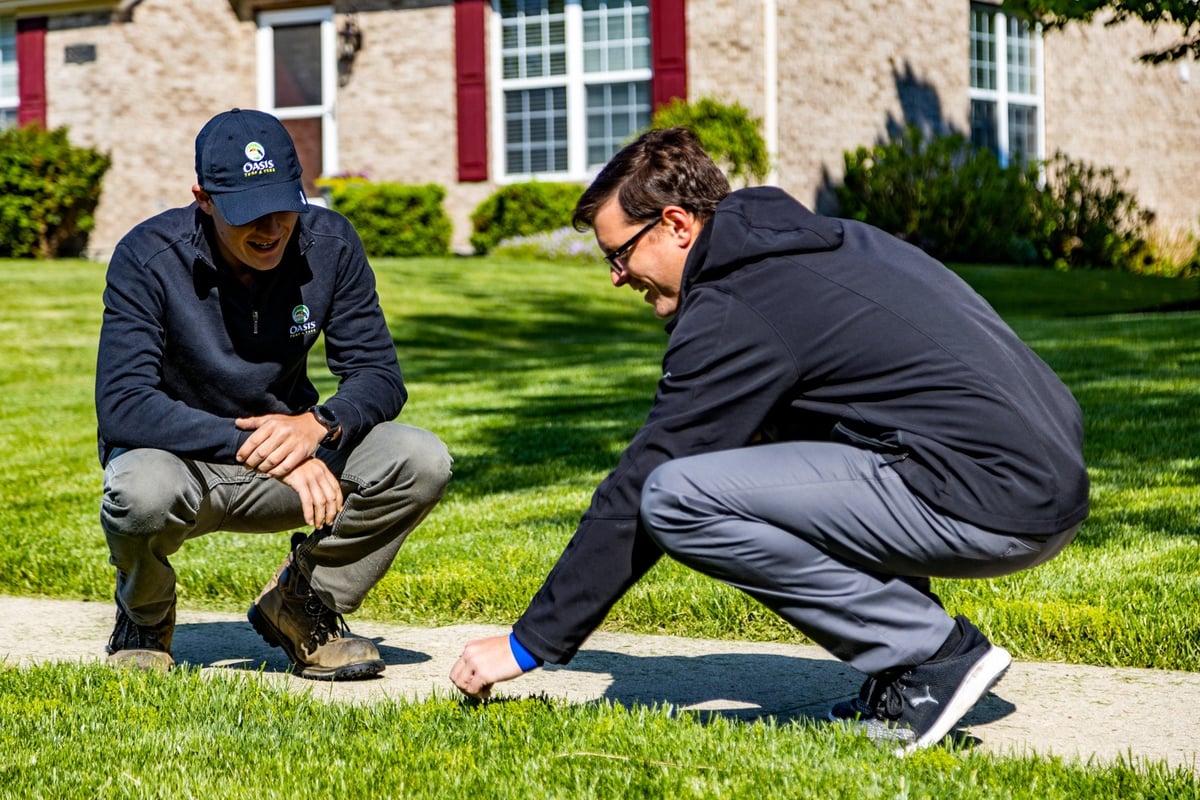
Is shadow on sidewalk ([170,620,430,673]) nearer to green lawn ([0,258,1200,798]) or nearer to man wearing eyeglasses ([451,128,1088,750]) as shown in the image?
green lawn ([0,258,1200,798])

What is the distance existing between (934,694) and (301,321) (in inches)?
76.0

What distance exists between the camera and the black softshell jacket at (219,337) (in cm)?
372

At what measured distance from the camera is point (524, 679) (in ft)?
13.0

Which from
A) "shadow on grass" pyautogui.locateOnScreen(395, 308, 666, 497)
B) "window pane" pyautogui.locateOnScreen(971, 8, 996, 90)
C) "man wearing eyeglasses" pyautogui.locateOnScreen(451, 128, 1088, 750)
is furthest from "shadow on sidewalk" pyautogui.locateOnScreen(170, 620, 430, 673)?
"window pane" pyautogui.locateOnScreen(971, 8, 996, 90)

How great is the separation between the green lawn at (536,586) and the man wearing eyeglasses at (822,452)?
0.80 feet

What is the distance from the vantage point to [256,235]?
145 inches

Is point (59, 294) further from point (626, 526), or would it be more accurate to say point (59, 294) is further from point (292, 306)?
point (626, 526)

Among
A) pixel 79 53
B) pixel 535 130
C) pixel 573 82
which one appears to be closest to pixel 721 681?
pixel 573 82

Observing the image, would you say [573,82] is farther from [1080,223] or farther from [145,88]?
[1080,223]

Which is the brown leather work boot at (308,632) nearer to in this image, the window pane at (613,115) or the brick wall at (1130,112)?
the window pane at (613,115)

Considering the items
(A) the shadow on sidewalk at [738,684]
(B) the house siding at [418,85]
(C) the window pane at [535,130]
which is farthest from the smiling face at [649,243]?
(C) the window pane at [535,130]

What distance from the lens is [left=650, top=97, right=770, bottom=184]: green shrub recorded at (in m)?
16.7

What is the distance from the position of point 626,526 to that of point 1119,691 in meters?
1.41

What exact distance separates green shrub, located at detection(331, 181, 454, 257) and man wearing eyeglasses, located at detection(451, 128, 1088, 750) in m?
15.4
